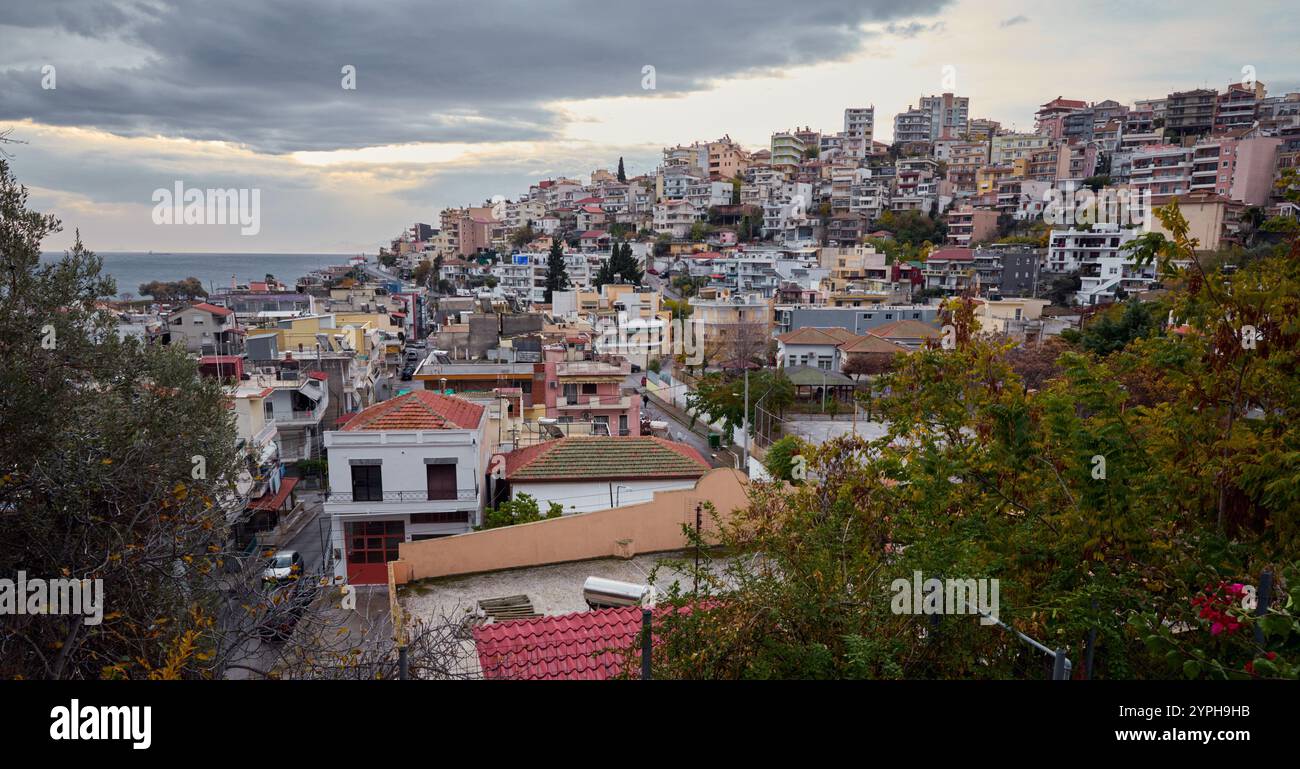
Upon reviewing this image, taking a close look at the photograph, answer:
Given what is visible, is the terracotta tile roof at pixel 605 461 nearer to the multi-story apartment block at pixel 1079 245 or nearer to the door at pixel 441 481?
the door at pixel 441 481

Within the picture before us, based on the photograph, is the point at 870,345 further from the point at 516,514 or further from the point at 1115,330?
the point at 516,514

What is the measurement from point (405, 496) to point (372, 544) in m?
1.21

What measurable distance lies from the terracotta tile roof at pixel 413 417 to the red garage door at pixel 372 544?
1.80 m

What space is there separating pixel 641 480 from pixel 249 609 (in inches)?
342

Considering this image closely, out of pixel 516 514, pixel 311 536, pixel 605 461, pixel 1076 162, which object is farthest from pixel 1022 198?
pixel 516 514

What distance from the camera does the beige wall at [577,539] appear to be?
32.2 ft

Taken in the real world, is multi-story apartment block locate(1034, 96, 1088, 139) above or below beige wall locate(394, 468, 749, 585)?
above

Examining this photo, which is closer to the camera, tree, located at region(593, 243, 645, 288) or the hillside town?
the hillside town

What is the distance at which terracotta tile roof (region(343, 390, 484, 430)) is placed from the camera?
45.0ft

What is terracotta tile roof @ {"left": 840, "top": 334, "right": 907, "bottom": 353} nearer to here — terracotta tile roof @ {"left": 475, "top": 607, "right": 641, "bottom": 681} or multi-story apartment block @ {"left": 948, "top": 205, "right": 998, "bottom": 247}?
terracotta tile roof @ {"left": 475, "top": 607, "right": 641, "bottom": 681}

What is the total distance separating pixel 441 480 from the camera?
1374cm

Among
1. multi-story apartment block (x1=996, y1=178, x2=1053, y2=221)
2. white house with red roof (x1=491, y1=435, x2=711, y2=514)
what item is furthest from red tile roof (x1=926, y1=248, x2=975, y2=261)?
white house with red roof (x1=491, y1=435, x2=711, y2=514)
